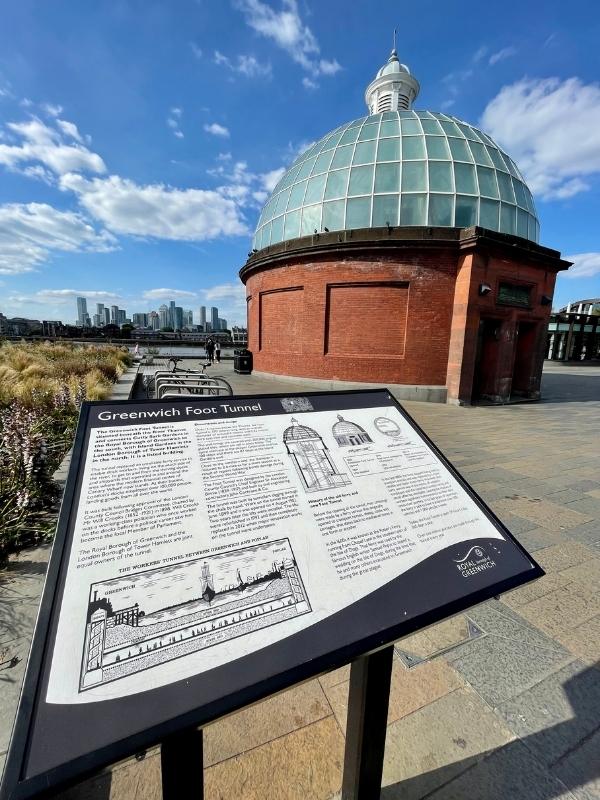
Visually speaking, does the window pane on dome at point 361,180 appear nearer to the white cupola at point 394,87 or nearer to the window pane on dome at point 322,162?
the window pane on dome at point 322,162

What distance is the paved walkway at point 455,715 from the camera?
5.53 ft

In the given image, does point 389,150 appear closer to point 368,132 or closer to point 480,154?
point 368,132

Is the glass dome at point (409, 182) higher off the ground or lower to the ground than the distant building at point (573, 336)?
higher

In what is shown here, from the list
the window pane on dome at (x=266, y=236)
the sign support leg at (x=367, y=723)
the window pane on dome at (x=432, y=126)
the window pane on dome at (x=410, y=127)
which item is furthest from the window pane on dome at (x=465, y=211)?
the sign support leg at (x=367, y=723)

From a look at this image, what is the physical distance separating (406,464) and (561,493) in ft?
14.9

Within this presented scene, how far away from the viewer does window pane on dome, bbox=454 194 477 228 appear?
13.1m

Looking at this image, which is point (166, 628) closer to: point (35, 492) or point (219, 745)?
point (219, 745)

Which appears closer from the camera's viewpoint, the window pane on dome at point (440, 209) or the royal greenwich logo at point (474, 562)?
the royal greenwich logo at point (474, 562)

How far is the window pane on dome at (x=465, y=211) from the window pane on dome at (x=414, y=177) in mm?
1342

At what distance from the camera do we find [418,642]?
2.51 metres

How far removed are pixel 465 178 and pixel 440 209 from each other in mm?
1769

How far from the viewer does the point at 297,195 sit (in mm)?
15680

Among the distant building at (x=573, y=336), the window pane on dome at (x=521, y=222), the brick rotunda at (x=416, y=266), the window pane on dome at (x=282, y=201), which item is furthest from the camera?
the distant building at (x=573, y=336)

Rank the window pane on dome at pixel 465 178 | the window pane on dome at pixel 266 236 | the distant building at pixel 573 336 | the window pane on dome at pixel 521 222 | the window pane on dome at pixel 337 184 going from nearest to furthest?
the window pane on dome at pixel 465 178, the window pane on dome at pixel 337 184, the window pane on dome at pixel 521 222, the window pane on dome at pixel 266 236, the distant building at pixel 573 336
